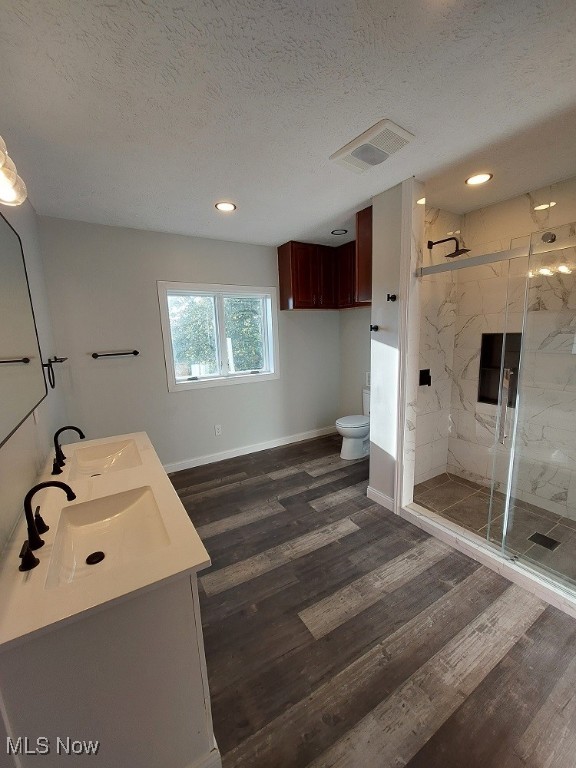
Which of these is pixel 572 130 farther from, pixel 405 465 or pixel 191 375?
→ pixel 191 375

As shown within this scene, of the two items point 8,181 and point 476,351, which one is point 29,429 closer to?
point 8,181

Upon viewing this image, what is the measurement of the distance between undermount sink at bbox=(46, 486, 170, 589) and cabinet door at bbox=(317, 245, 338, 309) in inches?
114

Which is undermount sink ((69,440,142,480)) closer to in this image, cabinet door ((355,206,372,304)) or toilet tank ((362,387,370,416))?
cabinet door ((355,206,372,304))

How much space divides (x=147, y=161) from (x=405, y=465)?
262 centimetres

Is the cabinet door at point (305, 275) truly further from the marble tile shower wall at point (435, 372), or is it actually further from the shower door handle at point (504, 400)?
the shower door handle at point (504, 400)

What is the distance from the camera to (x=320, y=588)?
1729 mm

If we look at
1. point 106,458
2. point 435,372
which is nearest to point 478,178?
point 435,372

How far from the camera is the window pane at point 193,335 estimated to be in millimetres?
3096

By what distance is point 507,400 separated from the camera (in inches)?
83.4

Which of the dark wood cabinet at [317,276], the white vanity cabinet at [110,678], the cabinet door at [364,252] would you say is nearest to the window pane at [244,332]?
the dark wood cabinet at [317,276]

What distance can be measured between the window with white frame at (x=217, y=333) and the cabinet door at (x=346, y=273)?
817 millimetres

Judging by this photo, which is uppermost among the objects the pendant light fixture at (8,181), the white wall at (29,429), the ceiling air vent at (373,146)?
the ceiling air vent at (373,146)

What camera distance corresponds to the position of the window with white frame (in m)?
3.06

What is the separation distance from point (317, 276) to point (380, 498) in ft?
8.05
